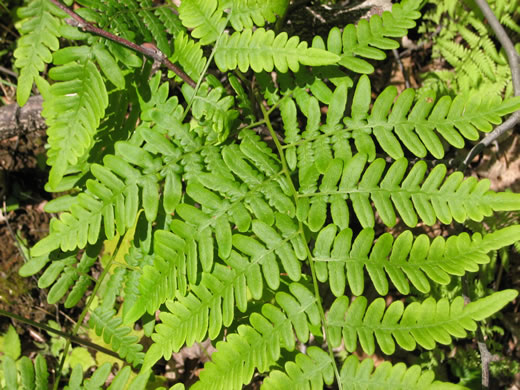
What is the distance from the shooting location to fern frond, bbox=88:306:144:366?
97.0 inches

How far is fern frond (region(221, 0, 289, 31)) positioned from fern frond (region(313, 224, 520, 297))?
98 cm

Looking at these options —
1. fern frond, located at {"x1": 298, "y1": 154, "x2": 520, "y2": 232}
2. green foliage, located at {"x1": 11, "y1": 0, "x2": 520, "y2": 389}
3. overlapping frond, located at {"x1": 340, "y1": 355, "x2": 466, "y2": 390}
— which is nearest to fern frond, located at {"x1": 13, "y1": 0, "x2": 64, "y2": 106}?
green foliage, located at {"x1": 11, "y1": 0, "x2": 520, "y2": 389}

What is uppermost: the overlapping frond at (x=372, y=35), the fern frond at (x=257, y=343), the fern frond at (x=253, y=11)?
the fern frond at (x=253, y=11)

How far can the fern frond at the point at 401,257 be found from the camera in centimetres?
174

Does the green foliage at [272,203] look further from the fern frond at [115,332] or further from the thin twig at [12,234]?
the thin twig at [12,234]

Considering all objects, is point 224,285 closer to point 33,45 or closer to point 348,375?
point 348,375

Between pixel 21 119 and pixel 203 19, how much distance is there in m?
1.62

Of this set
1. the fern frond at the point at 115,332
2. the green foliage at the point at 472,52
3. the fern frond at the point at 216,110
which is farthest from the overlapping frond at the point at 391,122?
the fern frond at the point at 115,332

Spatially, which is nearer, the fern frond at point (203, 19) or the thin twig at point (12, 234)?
the fern frond at point (203, 19)

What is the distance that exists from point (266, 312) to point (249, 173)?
590 mm

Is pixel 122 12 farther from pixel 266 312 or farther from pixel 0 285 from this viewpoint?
pixel 0 285

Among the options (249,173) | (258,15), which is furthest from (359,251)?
(258,15)

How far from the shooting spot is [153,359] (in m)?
1.83

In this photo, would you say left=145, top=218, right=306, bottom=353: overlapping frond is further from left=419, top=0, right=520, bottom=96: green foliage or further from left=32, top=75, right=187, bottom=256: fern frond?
left=419, top=0, right=520, bottom=96: green foliage
